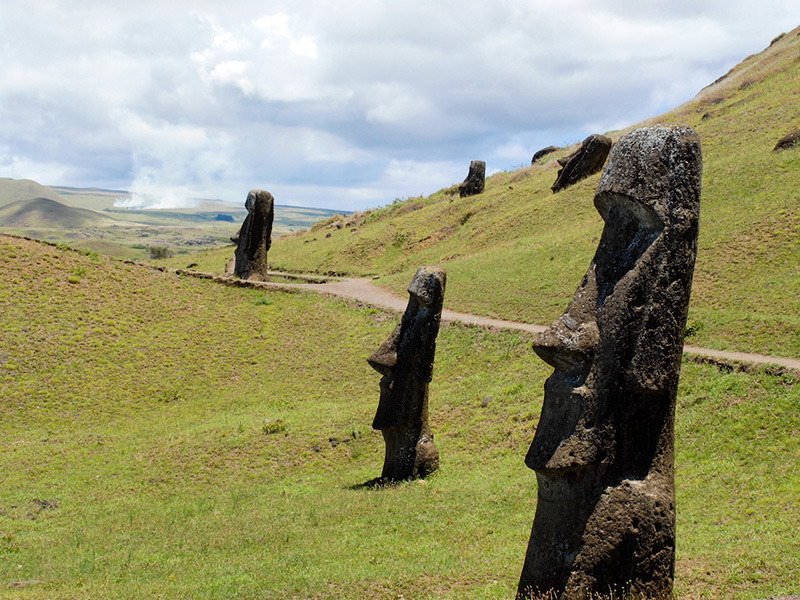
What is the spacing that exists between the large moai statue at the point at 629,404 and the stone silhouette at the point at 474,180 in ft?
167

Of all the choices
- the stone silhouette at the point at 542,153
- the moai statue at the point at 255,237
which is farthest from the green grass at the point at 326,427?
the stone silhouette at the point at 542,153

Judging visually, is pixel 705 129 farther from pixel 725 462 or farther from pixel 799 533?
pixel 799 533

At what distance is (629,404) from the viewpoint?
663 cm

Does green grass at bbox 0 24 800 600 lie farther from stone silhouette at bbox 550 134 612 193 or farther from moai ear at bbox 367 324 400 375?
stone silhouette at bbox 550 134 612 193

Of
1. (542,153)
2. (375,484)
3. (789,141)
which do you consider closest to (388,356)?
(375,484)

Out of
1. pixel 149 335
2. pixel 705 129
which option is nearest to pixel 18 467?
pixel 149 335

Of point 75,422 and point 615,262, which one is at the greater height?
point 615,262

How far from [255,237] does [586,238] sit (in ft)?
56.0

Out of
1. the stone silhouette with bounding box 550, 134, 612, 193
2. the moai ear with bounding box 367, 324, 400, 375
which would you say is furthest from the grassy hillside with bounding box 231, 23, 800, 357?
the moai ear with bounding box 367, 324, 400, 375

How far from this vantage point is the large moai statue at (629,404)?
21.4 ft

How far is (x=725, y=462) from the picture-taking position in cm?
1259

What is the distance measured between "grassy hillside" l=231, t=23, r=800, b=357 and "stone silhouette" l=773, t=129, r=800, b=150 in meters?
0.75

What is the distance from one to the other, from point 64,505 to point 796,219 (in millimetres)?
25813

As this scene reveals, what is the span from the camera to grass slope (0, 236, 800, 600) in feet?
29.7
